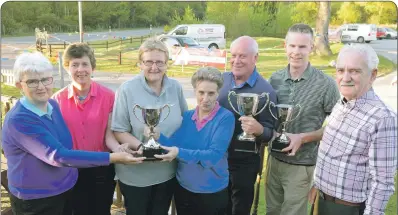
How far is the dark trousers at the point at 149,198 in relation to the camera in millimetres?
2586

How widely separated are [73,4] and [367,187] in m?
35.4

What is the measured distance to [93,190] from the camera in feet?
9.16

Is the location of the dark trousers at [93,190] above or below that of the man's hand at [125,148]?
below

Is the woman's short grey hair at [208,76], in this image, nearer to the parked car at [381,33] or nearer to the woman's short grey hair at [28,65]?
the woman's short grey hair at [28,65]

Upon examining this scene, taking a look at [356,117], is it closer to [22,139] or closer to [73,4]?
[22,139]

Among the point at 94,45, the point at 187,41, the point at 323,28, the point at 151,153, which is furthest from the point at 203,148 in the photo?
the point at 94,45

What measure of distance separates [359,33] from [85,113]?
29.5m

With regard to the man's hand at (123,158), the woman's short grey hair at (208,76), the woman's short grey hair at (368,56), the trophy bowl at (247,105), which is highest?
the woman's short grey hair at (368,56)

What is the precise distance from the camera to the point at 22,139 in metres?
2.16

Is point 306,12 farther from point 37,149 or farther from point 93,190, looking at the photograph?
point 37,149

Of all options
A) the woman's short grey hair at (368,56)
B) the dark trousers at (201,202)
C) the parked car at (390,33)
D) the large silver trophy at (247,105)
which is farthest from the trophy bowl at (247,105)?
the parked car at (390,33)

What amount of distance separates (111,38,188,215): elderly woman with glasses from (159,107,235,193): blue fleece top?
11 cm

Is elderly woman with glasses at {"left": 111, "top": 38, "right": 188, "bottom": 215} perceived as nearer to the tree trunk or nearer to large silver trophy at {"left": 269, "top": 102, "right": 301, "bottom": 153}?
large silver trophy at {"left": 269, "top": 102, "right": 301, "bottom": 153}

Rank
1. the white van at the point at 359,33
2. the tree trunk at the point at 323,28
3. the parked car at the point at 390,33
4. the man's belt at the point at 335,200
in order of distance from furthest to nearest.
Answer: the parked car at the point at 390,33, the white van at the point at 359,33, the tree trunk at the point at 323,28, the man's belt at the point at 335,200
